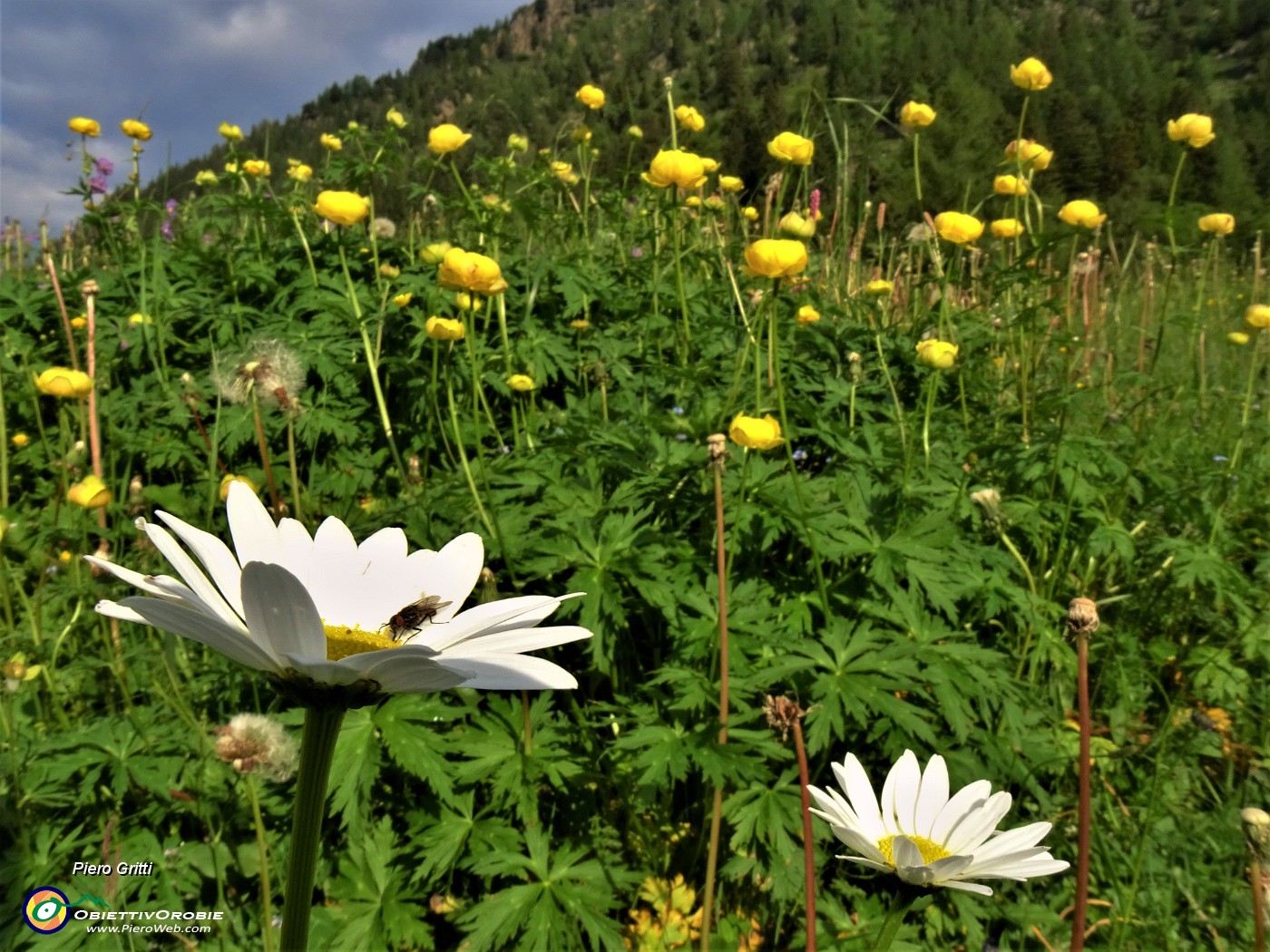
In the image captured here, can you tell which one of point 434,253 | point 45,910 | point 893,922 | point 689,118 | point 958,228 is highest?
point 689,118

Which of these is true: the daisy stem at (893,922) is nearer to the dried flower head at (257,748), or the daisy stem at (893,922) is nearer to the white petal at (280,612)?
the white petal at (280,612)

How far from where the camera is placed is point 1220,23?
1647 inches

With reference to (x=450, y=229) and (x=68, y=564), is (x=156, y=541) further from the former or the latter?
(x=450, y=229)

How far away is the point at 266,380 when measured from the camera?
4.19 ft

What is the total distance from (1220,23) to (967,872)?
58.3m

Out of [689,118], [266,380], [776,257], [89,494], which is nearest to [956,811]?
[776,257]

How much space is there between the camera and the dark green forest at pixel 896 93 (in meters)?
5.30

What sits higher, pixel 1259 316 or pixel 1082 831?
pixel 1259 316

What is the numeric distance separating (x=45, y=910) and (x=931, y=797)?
1.22 meters

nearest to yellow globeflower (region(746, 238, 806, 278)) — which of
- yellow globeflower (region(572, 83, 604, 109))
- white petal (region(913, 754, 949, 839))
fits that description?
white petal (region(913, 754, 949, 839))

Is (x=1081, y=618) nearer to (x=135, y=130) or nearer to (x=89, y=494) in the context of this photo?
(x=89, y=494)

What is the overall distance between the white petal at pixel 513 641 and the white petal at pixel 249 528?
0.15 metres

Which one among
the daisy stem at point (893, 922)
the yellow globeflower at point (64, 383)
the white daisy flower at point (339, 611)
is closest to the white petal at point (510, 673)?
the white daisy flower at point (339, 611)

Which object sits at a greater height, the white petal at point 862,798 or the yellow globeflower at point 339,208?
the yellow globeflower at point 339,208
